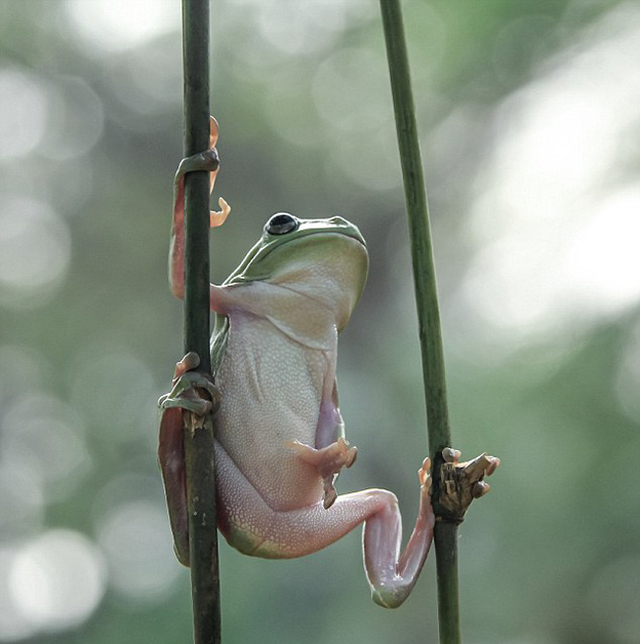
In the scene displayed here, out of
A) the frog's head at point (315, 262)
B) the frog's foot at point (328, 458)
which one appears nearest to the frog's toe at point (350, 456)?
the frog's foot at point (328, 458)

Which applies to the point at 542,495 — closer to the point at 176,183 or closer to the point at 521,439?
the point at 521,439

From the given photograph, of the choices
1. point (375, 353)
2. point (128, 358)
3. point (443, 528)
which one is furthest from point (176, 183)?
point (128, 358)

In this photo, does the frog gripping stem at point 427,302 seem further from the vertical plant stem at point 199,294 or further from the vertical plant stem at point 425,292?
the vertical plant stem at point 199,294

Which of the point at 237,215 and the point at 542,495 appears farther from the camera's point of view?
the point at 237,215

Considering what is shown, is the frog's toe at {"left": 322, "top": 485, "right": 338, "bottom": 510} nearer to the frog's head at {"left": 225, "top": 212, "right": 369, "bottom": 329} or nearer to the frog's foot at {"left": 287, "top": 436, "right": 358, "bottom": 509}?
the frog's foot at {"left": 287, "top": 436, "right": 358, "bottom": 509}

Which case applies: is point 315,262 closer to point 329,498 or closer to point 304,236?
point 304,236

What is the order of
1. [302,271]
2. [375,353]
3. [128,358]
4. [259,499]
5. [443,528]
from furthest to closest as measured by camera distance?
1. [128,358]
2. [375,353]
3. [302,271]
4. [259,499]
5. [443,528]

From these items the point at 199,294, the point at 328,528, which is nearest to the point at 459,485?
the point at 328,528
